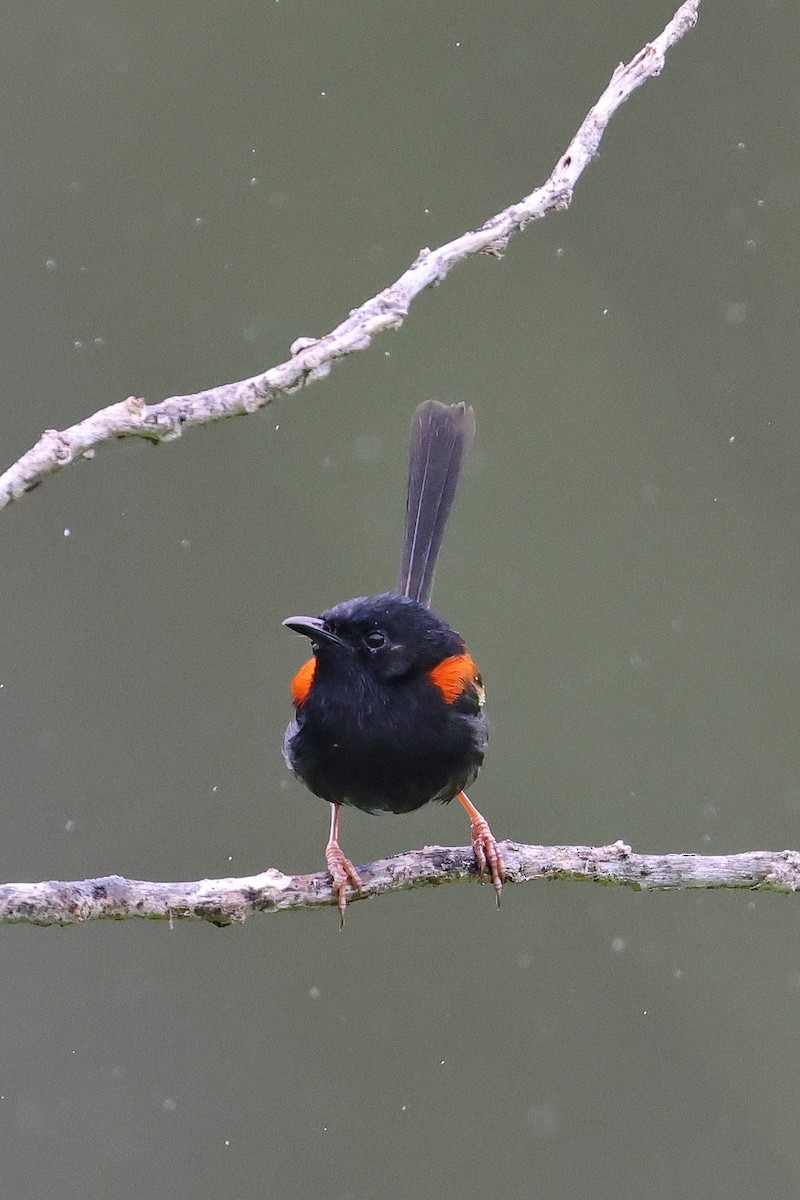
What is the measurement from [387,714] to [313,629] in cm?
26

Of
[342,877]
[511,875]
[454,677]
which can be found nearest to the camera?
[342,877]

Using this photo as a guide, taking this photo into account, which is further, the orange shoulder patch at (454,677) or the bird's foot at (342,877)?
the orange shoulder patch at (454,677)

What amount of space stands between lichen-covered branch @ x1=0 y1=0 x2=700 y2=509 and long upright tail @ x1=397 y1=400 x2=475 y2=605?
136 cm

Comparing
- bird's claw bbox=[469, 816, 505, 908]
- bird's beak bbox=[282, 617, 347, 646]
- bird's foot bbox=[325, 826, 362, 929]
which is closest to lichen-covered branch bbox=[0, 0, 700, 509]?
bird's beak bbox=[282, 617, 347, 646]

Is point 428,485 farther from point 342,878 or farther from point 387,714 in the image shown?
point 342,878

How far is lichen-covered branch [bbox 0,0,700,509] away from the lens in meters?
1.89

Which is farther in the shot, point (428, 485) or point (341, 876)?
point (428, 485)

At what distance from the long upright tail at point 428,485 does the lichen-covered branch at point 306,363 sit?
136cm

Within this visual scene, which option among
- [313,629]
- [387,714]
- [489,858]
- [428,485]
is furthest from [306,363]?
[428,485]

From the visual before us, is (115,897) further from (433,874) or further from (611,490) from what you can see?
(611,490)

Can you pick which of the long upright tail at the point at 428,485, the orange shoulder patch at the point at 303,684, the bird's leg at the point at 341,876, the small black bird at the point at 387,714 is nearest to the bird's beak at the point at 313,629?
the small black bird at the point at 387,714

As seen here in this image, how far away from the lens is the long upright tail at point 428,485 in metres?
3.63

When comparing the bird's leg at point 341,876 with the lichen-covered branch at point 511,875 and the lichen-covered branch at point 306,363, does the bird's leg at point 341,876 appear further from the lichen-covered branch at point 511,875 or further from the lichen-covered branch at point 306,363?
the lichen-covered branch at point 306,363

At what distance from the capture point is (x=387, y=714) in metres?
2.98
